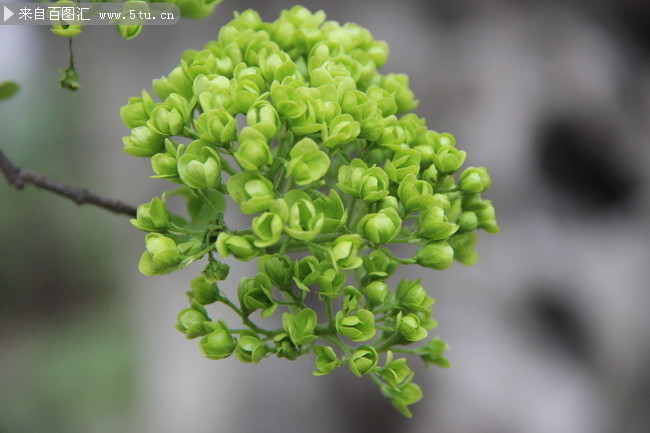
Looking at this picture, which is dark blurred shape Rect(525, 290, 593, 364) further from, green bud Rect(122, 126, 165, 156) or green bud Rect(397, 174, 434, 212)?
green bud Rect(122, 126, 165, 156)

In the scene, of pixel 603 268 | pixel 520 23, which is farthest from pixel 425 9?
pixel 603 268

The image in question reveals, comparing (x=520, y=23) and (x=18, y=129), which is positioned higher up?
(x=520, y=23)

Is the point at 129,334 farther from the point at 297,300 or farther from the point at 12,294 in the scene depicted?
the point at 297,300

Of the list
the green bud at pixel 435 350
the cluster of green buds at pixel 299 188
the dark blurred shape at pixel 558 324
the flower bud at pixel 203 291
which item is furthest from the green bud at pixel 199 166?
the dark blurred shape at pixel 558 324

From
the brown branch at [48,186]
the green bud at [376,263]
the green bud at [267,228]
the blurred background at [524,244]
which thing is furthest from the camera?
the blurred background at [524,244]

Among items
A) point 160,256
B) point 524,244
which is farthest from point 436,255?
point 524,244

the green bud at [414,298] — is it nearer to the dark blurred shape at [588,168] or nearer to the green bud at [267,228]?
the green bud at [267,228]

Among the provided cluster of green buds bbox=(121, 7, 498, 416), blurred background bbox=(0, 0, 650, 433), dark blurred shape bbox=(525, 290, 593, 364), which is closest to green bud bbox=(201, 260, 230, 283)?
cluster of green buds bbox=(121, 7, 498, 416)
